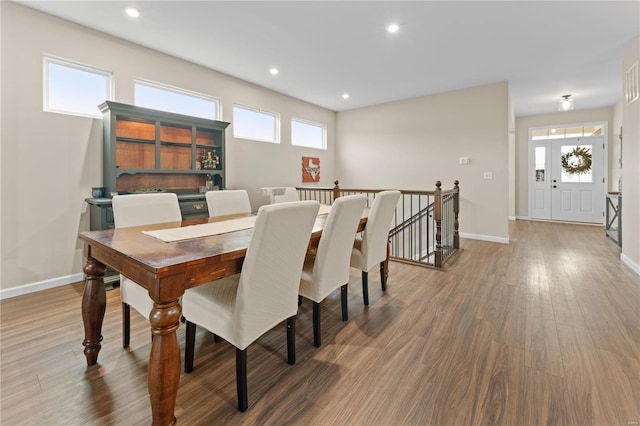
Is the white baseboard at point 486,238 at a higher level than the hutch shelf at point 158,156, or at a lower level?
lower

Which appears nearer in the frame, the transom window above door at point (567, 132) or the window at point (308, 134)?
the window at point (308, 134)

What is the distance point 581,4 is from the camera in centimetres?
275

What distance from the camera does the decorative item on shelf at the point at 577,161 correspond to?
6.71 metres

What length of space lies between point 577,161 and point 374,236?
23.7 feet

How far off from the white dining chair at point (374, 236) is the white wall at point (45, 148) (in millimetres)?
3009

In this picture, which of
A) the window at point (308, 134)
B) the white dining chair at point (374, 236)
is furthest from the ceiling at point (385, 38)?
the white dining chair at point (374, 236)

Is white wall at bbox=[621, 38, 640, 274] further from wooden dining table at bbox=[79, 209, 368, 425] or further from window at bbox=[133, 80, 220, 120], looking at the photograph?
window at bbox=[133, 80, 220, 120]

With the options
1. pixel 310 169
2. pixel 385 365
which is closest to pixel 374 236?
pixel 385 365

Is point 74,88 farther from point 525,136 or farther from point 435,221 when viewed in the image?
point 525,136

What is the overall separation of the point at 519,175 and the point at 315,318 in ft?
25.8

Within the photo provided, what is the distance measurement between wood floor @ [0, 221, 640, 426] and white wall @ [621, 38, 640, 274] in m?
1.14

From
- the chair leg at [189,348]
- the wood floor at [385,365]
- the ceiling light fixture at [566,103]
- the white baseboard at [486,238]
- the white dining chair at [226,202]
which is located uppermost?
the ceiling light fixture at [566,103]

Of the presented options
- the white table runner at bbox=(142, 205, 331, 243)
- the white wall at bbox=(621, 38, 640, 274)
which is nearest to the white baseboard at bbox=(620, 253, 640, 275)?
the white wall at bbox=(621, 38, 640, 274)

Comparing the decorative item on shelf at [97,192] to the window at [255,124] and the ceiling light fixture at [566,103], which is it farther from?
the ceiling light fixture at [566,103]
